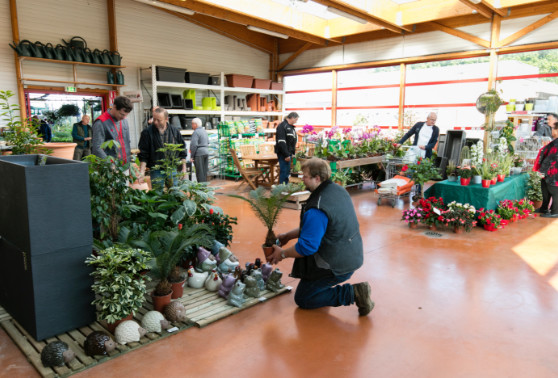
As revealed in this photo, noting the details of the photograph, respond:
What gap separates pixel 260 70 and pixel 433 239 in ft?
36.4

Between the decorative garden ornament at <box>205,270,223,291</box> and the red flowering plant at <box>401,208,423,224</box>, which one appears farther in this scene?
the red flowering plant at <box>401,208,423,224</box>

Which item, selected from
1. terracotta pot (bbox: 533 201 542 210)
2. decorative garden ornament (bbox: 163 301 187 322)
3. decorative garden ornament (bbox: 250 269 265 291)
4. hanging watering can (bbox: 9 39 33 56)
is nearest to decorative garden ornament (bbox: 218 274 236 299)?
decorative garden ornament (bbox: 250 269 265 291)

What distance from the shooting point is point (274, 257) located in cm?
311

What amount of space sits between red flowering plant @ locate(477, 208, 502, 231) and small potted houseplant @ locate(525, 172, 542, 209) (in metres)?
1.73

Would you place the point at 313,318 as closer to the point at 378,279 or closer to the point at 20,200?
the point at 378,279

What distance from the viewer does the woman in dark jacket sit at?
645 cm

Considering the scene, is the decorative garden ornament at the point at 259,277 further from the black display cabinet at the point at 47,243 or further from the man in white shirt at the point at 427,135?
the man in white shirt at the point at 427,135

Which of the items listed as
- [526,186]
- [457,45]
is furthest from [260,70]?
[526,186]

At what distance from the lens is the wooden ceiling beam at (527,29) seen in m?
9.25

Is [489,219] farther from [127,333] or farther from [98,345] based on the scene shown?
[98,345]

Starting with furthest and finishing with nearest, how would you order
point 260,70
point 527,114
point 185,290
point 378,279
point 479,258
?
1. point 260,70
2. point 527,114
3. point 479,258
4. point 378,279
5. point 185,290

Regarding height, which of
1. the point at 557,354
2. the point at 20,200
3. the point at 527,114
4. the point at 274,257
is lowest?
the point at 557,354

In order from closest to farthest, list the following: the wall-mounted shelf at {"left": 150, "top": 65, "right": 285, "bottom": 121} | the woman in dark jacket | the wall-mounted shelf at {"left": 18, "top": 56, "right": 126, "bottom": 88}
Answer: the woman in dark jacket, the wall-mounted shelf at {"left": 18, "top": 56, "right": 126, "bottom": 88}, the wall-mounted shelf at {"left": 150, "top": 65, "right": 285, "bottom": 121}

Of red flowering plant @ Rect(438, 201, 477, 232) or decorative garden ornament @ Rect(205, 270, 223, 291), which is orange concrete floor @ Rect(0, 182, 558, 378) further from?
red flowering plant @ Rect(438, 201, 477, 232)
